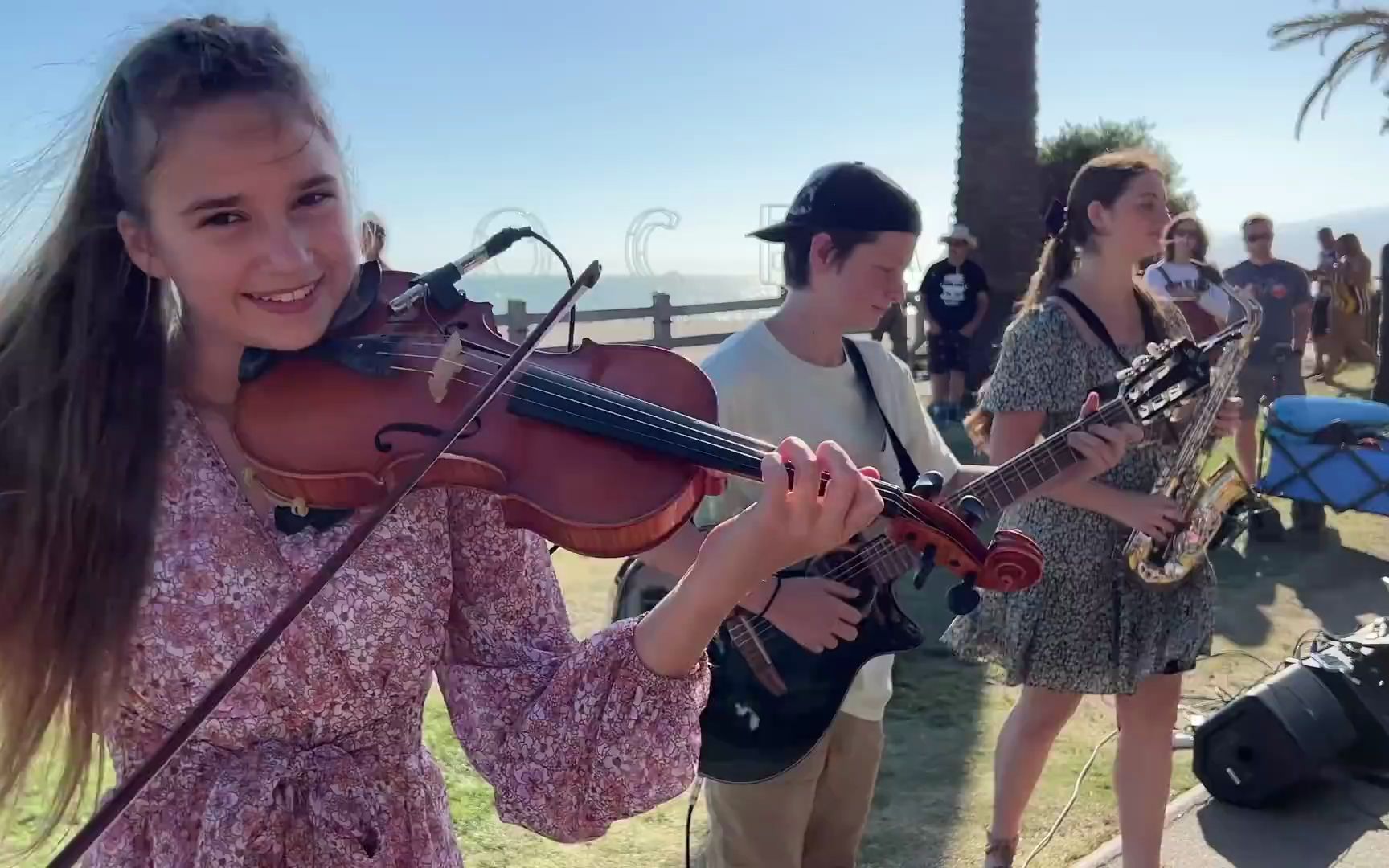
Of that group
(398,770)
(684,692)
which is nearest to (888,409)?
(684,692)

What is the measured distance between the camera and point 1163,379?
2.40m

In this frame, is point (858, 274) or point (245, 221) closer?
point (245, 221)

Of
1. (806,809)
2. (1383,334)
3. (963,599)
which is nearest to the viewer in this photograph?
(963,599)

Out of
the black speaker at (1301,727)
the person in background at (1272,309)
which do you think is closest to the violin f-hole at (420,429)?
the black speaker at (1301,727)

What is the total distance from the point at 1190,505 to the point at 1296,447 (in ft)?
13.4

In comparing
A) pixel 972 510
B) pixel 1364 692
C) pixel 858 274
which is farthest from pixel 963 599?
pixel 1364 692

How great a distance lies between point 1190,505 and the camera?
259 centimetres

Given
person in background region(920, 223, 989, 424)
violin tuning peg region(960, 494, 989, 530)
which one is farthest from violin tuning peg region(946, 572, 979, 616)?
person in background region(920, 223, 989, 424)

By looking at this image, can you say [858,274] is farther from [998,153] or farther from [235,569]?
[998,153]

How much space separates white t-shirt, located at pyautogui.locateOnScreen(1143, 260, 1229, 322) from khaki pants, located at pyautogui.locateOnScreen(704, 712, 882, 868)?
244 centimetres

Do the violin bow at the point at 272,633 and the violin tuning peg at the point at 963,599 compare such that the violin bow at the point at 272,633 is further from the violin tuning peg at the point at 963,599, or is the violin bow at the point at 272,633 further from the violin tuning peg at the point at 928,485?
the violin tuning peg at the point at 963,599

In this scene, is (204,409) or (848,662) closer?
(204,409)

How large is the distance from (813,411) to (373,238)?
0.95 m

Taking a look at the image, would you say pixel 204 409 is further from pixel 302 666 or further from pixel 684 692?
pixel 684 692
